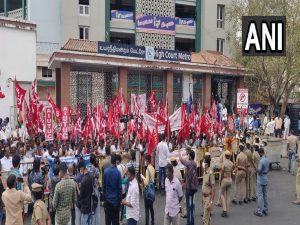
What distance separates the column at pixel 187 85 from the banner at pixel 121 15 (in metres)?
8.08

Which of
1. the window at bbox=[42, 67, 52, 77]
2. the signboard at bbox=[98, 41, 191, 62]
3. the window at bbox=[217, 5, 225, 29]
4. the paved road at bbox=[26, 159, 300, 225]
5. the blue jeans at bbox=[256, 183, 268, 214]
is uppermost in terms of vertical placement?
the window at bbox=[217, 5, 225, 29]

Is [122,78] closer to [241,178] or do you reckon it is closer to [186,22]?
[186,22]

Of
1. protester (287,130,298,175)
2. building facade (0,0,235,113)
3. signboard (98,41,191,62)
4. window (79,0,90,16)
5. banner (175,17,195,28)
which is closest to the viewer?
protester (287,130,298,175)

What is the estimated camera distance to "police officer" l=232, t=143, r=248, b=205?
464 inches

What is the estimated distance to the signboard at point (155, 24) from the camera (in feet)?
112

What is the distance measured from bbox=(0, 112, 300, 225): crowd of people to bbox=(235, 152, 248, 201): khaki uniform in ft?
0.09

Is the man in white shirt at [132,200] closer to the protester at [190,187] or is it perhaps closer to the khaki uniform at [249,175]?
the protester at [190,187]

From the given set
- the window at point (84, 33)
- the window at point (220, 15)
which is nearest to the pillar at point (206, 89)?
the window at point (84, 33)

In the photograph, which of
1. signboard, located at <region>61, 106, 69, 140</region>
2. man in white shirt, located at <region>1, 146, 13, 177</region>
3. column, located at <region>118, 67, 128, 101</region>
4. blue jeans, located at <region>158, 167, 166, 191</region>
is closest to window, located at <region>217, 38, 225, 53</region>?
column, located at <region>118, 67, 128, 101</region>

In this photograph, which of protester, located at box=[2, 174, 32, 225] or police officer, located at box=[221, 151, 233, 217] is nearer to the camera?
protester, located at box=[2, 174, 32, 225]

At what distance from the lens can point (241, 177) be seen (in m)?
12.0

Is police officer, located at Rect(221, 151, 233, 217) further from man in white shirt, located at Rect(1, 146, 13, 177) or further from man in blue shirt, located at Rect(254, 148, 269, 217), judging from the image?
man in white shirt, located at Rect(1, 146, 13, 177)

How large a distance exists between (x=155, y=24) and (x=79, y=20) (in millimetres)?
6059

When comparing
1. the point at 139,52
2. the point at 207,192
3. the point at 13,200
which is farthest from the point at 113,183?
the point at 139,52
